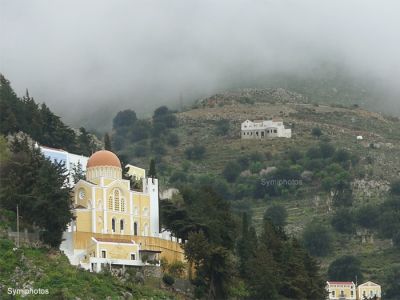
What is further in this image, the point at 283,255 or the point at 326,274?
the point at 326,274

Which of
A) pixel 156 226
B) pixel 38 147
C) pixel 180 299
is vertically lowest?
pixel 180 299

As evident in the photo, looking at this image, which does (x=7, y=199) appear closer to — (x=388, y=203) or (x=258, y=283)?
(x=258, y=283)

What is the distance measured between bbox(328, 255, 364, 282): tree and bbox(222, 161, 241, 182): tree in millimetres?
41474

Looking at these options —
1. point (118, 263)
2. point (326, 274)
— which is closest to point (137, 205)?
point (118, 263)

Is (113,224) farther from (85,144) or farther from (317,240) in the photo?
(317,240)

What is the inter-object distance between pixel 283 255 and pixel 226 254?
36.3ft

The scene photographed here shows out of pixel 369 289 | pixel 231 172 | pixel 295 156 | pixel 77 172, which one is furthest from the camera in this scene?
pixel 295 156

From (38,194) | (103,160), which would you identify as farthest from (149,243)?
(38,194)

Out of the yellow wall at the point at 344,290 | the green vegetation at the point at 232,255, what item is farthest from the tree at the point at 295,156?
the green vegetation at the point at 232,255

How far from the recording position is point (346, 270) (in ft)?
475

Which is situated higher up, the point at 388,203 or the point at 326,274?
the point at 388,203

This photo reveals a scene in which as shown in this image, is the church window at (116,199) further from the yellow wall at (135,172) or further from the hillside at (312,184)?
the hillside at (312,184)

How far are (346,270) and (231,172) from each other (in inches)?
1751

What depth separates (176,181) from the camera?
579ft
